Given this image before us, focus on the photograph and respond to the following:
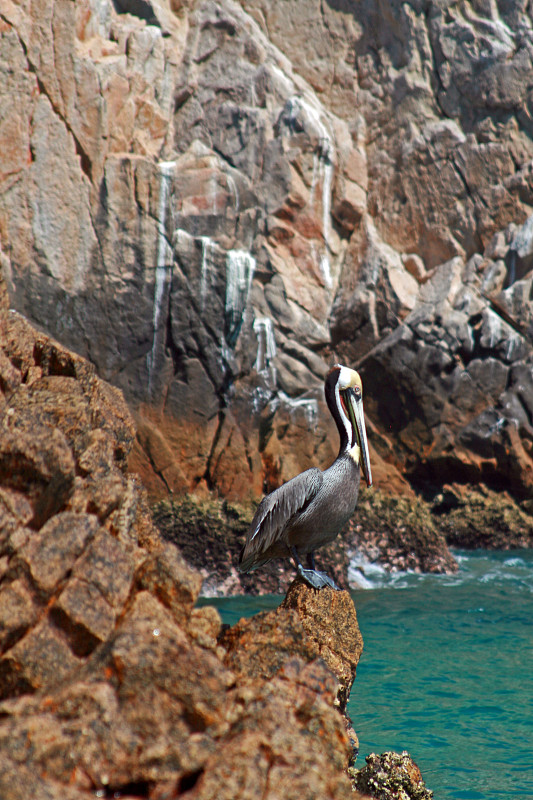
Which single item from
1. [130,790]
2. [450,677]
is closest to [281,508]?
[130,790]

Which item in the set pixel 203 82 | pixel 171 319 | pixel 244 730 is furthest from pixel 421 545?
pixel 203 82

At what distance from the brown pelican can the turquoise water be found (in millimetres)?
1881

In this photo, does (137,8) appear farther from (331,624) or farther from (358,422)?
(331,624)

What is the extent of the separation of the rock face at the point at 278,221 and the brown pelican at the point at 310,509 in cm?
837

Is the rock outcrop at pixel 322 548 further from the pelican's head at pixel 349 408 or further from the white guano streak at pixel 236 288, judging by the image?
the pelican's head at pixel 349 408

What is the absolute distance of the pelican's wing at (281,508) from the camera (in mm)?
4574

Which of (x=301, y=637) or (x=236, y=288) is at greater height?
(x=236, y=288)

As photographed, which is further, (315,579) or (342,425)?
(342,425)

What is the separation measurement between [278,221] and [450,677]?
45.0 feet

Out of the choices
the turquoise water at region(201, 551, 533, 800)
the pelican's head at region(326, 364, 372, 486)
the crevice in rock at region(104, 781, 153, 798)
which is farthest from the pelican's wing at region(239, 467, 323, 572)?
the crevice in rock at region(104, 781, 153, 798)

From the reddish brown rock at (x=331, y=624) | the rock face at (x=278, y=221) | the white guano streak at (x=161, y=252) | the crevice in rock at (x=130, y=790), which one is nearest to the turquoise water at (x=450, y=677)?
the reddish brown rock at (x=331, y=624)

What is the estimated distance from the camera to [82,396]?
12.4 feet

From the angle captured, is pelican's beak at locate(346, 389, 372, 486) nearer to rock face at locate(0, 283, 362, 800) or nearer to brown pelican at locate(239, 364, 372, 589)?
brown pelican at locate(239, 364, 372, 589)

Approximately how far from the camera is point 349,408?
16.7 feet
